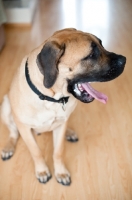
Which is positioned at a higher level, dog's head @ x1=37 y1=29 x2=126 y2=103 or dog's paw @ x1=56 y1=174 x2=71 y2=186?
dog's head @ x1=37 y1=29 x2=126 y2=103

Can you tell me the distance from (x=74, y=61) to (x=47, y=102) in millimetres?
262

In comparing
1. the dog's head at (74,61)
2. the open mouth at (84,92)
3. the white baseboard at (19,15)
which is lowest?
the white baseboard at (19,15)

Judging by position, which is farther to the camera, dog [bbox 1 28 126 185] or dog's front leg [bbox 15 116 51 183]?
dog's front leg [bbox 15 116 51 183]

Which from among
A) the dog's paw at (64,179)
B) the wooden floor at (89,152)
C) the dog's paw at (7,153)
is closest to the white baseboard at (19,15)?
the wooden floor at (89,152)

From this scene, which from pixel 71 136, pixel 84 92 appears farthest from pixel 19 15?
pixel 84 92

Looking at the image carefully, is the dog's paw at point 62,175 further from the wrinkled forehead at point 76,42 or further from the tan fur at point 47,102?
the wrinkled forehead at point 76,42

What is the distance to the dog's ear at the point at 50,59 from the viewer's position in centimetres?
103

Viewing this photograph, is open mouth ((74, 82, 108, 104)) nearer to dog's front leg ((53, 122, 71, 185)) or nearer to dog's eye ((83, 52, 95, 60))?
dog's eye ((83, 52, 95, 60))

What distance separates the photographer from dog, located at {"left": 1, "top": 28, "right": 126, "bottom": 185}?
107cm

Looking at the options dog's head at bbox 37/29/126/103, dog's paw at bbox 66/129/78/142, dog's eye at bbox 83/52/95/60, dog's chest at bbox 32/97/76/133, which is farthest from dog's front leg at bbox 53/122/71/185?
dog's eye at bbox 83/52/95/60

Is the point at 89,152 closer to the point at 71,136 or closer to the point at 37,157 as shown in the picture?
the point at 71,136

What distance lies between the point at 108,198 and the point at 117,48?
5.78 feet

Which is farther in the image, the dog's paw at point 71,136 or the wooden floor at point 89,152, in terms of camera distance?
the dog's paw at point 71,136

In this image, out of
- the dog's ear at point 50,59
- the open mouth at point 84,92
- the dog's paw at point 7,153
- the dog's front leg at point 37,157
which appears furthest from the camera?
the dog's paw at point 7,153
